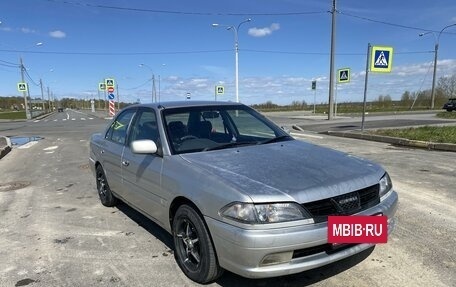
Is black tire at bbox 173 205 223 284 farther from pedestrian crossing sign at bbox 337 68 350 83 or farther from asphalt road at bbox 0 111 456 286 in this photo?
pedestrian crossing sign at bbox 337 68 350 83

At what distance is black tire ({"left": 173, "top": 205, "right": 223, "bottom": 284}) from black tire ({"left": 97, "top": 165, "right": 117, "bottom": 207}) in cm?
235

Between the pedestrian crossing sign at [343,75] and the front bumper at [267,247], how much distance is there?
23659 millimetres

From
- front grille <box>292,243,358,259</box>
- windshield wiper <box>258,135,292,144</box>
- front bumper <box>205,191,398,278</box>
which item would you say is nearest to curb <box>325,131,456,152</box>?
windshield wiper <box>258,135,292,144</box>

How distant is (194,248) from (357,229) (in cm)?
141

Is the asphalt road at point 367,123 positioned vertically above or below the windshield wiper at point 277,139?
below

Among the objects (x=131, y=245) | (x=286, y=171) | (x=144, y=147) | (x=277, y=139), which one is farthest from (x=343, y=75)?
(x=286, y=171)

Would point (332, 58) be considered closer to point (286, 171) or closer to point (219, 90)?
point (219, 90)

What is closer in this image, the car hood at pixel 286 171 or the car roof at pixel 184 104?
the car hood at pixel 286 171

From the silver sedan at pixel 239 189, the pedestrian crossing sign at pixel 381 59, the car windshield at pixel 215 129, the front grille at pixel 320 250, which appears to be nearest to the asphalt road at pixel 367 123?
the pedestrian crossing sign at pixel 381 59

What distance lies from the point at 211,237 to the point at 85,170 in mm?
6927

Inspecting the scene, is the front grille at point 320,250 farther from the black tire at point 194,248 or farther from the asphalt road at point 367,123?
the asphalt road at point 367,123

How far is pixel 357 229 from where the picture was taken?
10.3 ft

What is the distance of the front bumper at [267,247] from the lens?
9.57 feet

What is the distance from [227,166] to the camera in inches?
139
